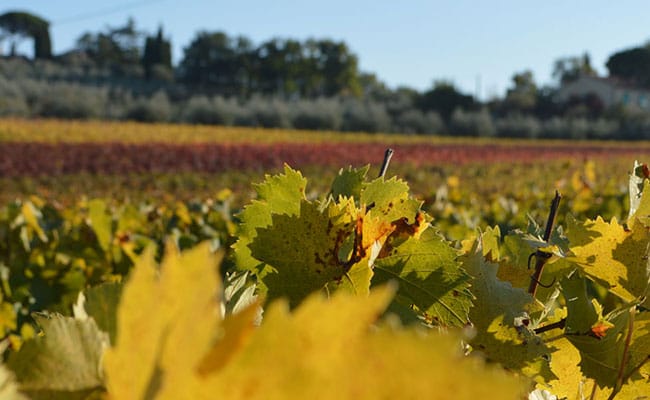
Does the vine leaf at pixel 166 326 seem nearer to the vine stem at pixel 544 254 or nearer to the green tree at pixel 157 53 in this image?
the vine stem at pixel 544 254

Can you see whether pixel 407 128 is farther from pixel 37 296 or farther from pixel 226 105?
pixel 37 296

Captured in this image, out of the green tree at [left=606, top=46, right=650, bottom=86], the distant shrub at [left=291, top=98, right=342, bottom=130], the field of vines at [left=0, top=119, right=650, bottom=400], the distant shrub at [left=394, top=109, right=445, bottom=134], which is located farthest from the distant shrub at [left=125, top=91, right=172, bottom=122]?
the green tree at [left=606, top=46, right=650, bottom=86]

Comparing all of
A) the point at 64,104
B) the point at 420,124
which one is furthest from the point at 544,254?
the point at 420,124

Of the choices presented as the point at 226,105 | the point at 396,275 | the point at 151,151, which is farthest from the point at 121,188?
the point at 226,105

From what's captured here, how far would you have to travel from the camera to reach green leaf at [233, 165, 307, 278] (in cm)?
60

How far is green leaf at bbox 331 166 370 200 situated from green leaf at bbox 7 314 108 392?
13.3 inches

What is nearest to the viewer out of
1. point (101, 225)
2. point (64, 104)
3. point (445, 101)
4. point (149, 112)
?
point (101, 225)

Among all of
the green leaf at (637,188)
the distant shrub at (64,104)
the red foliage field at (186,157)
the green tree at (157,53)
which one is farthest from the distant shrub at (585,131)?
the green leaf at (637,188)

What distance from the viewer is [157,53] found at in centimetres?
5209

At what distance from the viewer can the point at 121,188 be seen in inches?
479

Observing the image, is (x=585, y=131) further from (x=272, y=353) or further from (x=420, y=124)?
(x=272, y=353)

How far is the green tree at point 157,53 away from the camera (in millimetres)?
51688

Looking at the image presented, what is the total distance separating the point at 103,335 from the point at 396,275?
28 cm

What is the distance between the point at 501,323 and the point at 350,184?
18 centimetres
